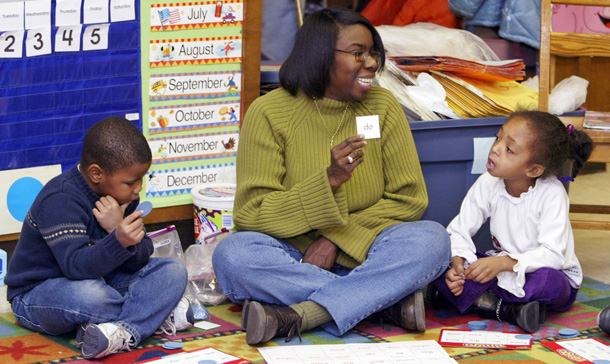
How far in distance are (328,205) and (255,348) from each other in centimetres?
50

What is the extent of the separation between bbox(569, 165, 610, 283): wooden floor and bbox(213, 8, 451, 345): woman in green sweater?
3.40 feet

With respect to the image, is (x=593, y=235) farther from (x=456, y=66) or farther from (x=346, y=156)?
(x=346, y=156)

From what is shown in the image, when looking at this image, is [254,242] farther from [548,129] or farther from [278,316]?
[548,129]

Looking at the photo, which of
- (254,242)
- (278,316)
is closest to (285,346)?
(278,316)

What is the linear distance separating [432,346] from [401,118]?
32.4 inches

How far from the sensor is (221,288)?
254 centimetres

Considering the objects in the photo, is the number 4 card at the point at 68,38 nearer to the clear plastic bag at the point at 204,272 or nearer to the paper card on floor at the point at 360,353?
the clear plastic bag at the point at 204,272

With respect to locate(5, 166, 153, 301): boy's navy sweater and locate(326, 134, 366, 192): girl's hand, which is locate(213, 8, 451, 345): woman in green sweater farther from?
locate(5, 166, 153, 301): boy's navy sweater

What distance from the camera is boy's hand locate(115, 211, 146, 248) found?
2.14m

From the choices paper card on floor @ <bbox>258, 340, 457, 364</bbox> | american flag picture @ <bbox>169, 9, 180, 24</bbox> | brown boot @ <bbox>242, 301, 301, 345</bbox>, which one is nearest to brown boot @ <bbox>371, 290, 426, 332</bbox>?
paper card on floor @ <bbox>258, 340, 457, 364</bbox>

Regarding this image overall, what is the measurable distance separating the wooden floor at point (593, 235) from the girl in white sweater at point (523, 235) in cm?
65

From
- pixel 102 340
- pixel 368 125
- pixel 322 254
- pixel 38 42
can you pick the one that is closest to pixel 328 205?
pixel 322 254

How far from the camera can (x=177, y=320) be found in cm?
237

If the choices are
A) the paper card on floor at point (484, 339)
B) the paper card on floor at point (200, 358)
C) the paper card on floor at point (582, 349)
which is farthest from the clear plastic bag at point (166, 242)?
the paper card on floor at point (582, 349)
